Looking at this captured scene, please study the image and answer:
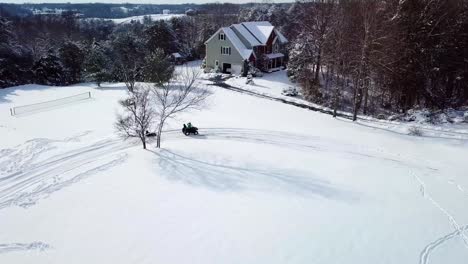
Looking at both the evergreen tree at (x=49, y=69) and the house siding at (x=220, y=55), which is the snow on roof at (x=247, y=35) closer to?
the house siding at (x=220, y=55)

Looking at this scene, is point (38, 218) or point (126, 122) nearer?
point (38, 218)

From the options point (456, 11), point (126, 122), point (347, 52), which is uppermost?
point (456, 11)

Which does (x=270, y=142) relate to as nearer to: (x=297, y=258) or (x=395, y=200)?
(x=395, y=200)

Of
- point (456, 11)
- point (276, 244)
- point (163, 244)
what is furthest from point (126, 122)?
point (456, 11)

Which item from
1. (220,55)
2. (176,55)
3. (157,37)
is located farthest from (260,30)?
(157,37)

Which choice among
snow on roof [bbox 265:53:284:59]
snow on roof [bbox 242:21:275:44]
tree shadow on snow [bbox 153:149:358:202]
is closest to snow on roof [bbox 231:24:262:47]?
snow on roof [bbox 242:21:275:44]

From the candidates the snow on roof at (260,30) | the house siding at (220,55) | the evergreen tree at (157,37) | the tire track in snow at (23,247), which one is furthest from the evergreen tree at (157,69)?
the tire track in snow at (23,247)

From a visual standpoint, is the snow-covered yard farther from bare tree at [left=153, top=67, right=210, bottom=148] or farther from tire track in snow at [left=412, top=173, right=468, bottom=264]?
tire track in snow at [left=412, top=173, right=468, bottom=264]
